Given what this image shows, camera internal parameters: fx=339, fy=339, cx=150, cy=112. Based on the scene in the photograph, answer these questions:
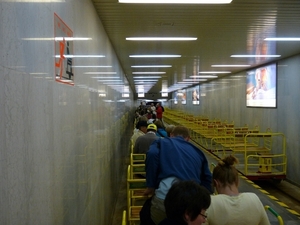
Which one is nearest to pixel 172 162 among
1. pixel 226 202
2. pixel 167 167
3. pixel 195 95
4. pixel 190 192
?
pixel 167 167

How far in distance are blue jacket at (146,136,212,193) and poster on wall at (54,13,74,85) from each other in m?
1.16

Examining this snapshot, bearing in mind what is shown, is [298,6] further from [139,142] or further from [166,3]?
[139,142]

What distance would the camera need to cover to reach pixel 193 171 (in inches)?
137

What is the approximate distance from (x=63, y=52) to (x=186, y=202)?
148 centimetres

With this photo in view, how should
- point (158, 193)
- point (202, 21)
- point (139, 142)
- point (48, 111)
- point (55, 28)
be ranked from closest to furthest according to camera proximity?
1. point (48, 111)
2. point (55, 28)
3. point (158, 193)
4. point (202, 21)
5. point (139, 142)

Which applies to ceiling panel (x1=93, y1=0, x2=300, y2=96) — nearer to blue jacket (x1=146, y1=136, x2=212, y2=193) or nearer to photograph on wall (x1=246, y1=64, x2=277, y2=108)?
blue jacket (x1=146, y1=136, x2=212, y2=193)

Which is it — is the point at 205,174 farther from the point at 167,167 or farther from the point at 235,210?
the point at 235,210

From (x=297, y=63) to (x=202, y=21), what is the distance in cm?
562

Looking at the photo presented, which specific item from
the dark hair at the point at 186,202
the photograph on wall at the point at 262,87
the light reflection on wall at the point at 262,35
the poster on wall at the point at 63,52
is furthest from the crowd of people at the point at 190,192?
the photograph on wall at the point at 262,87

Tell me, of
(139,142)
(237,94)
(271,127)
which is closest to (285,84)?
(271,127)

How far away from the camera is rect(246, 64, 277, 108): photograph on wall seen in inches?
474

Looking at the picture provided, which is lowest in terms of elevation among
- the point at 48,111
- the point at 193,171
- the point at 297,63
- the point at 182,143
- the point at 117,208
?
the point at 117,208

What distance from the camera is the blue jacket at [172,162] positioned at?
3.40 meters

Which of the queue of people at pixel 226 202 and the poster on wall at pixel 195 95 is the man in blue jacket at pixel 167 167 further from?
the poster on wall at pixel 195 95
